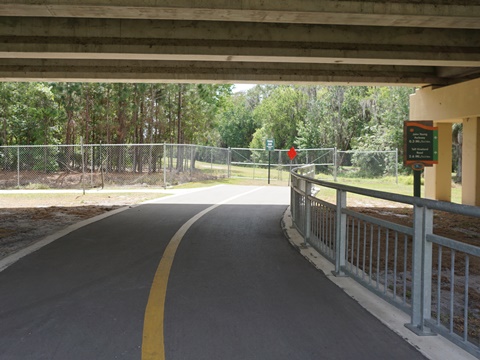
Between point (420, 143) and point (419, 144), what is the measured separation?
0.04 m

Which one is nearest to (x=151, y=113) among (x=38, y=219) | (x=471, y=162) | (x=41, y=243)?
(x=38, y=219)

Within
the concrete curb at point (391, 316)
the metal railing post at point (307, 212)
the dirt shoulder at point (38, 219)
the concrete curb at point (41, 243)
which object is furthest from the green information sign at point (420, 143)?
the dirt shoulder at point (38, 219)

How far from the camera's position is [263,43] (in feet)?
37.1

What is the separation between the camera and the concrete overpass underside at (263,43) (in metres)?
8.75

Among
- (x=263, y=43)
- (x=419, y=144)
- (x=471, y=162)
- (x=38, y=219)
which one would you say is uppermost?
(x=263, y=43)

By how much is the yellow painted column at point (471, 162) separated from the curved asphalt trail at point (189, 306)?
1135 cm

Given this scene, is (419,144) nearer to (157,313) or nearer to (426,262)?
(426,262)

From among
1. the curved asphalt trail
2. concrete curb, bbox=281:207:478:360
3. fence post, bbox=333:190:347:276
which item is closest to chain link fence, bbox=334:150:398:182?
the curved asphalt trail

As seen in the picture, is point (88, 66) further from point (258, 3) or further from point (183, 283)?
point (183, 283)

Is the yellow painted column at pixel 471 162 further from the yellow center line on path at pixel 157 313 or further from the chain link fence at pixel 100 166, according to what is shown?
the yellow center line on path at pixel 157 313

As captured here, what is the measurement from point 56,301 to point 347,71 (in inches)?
496

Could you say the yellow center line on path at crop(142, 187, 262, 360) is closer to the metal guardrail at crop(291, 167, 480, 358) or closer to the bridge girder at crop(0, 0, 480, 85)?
the metal guardrail at crop(291, 167, 480, 358)

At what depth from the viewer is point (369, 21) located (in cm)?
929

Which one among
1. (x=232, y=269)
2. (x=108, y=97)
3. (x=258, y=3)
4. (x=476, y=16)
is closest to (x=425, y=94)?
(x=476, y=16)
